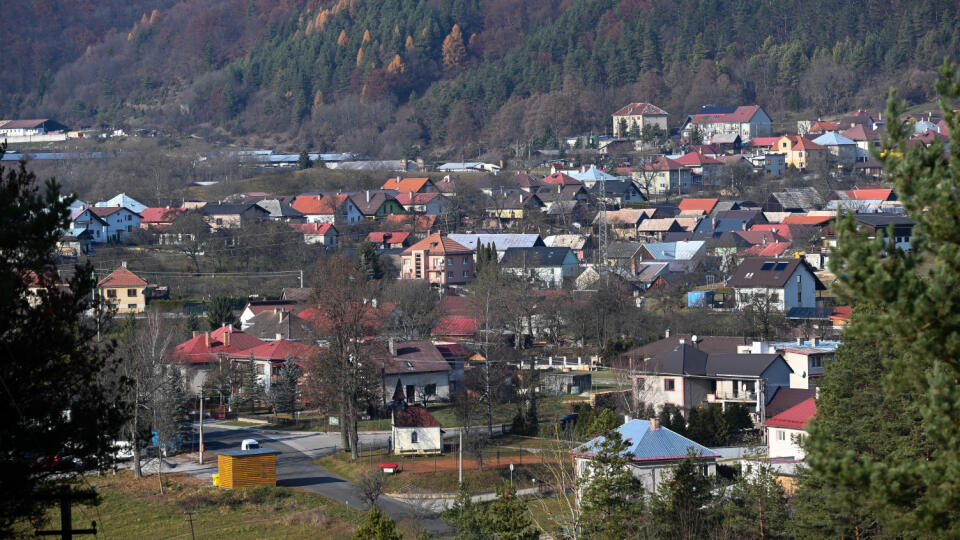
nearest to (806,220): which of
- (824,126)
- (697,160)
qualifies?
(697,160)

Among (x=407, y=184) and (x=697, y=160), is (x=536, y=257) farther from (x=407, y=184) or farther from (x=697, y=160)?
(x=697, y=160)

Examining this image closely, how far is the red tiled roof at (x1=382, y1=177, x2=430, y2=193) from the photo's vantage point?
46500 mm

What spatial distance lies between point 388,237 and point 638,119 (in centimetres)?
2540

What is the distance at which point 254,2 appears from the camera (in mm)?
104688

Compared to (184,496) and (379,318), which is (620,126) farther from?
(184,496)

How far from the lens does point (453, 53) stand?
279 feet

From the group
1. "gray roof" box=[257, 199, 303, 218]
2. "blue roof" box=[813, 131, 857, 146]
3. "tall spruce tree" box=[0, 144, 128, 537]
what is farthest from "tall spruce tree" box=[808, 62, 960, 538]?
"blue roof" box=[813, 131, 857, 146]

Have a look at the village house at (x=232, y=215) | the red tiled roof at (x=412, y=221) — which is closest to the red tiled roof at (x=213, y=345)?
the village house at (x=232, y=215)

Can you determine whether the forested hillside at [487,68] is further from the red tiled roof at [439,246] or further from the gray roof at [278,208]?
the red tiled roof at [439,246]

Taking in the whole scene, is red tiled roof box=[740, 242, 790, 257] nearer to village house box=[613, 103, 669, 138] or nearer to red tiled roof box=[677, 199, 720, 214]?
red tiled roof box=[677, 199, 720, 214]

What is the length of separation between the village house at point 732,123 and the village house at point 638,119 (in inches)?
53.5

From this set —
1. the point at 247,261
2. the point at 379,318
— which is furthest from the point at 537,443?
the point at 247,261

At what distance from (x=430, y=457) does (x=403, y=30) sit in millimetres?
→ 71628

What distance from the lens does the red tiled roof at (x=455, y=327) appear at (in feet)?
87.6
